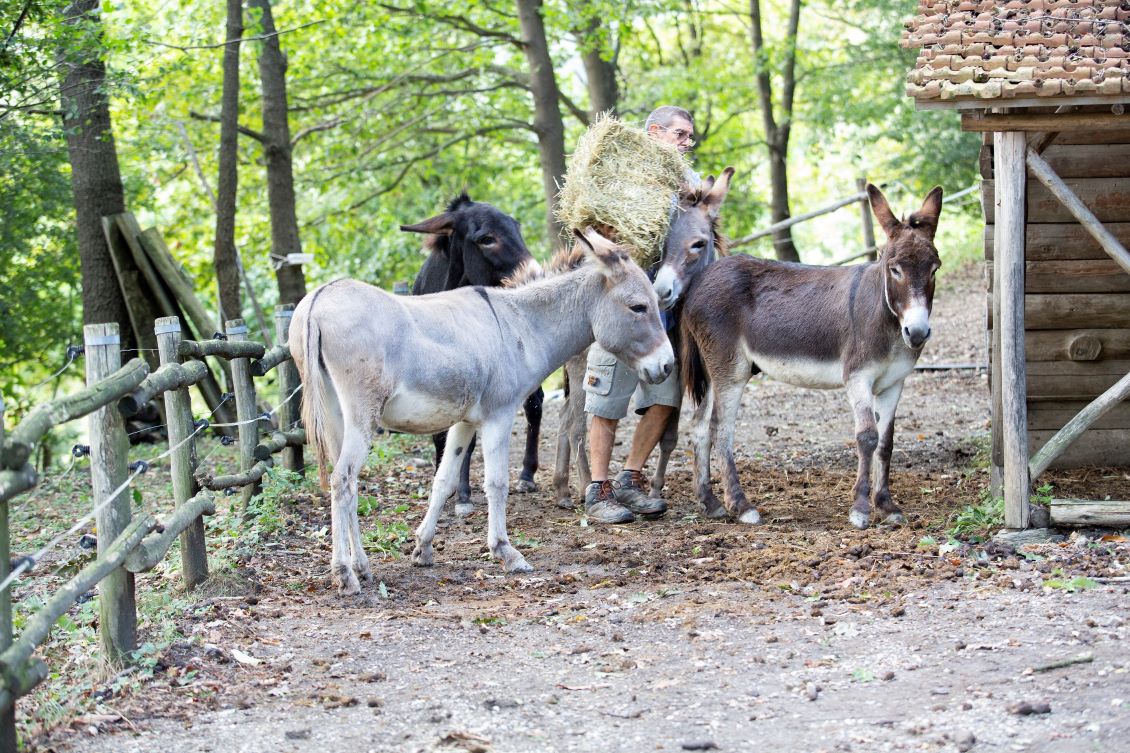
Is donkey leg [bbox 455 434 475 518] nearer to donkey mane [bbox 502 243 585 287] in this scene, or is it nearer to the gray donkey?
the gray donkey

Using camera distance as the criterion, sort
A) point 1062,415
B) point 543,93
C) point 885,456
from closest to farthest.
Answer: point 885,456 < point 1062,415 < point 543,93

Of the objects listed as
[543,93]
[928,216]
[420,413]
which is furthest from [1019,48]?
[543,93]

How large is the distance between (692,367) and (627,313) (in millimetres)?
1361

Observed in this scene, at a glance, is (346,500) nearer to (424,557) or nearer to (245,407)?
(424,557)

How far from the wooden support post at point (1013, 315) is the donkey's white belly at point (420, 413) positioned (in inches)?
106

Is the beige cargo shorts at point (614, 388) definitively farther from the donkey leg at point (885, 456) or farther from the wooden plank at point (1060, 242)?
the wooden plank at point (1060, 242)

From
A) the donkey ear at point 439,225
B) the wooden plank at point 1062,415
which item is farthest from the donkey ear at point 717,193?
the wooden plank at point 1062,415

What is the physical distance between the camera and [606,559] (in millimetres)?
6012

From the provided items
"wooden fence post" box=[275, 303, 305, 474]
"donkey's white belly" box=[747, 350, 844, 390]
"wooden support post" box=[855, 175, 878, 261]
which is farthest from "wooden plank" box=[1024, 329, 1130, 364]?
"wooden support post" box=[855, 175, 878, 261]

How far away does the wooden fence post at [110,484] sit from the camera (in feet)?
14.0

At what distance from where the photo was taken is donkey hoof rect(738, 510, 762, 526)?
22.1 feet

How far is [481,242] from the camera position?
7.30 m

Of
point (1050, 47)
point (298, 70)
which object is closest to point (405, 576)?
point (1050, 47)

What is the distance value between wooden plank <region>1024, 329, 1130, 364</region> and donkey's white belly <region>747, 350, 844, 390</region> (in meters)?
1.46
